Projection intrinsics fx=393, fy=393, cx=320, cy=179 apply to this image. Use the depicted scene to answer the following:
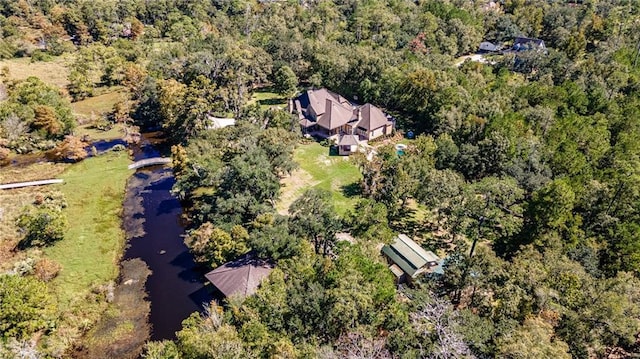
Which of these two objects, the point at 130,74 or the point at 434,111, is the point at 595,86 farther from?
the point at 130,74

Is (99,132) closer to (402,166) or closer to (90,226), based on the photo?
(90,226)

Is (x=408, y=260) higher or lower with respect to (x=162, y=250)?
higher

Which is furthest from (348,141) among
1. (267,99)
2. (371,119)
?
(267,99)

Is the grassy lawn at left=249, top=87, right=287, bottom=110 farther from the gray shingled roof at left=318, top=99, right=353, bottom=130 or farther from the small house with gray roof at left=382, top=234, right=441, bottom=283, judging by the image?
the small house with gray roof at left=382, top=234, right=441, bottom=283

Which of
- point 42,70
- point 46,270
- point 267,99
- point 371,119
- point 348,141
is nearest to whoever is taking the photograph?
point 46,270

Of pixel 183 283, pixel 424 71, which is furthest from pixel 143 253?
pixel 424 71

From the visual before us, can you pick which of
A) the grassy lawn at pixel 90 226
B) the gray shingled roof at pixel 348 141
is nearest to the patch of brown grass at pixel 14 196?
the grassy lawn at pixel 90 226
